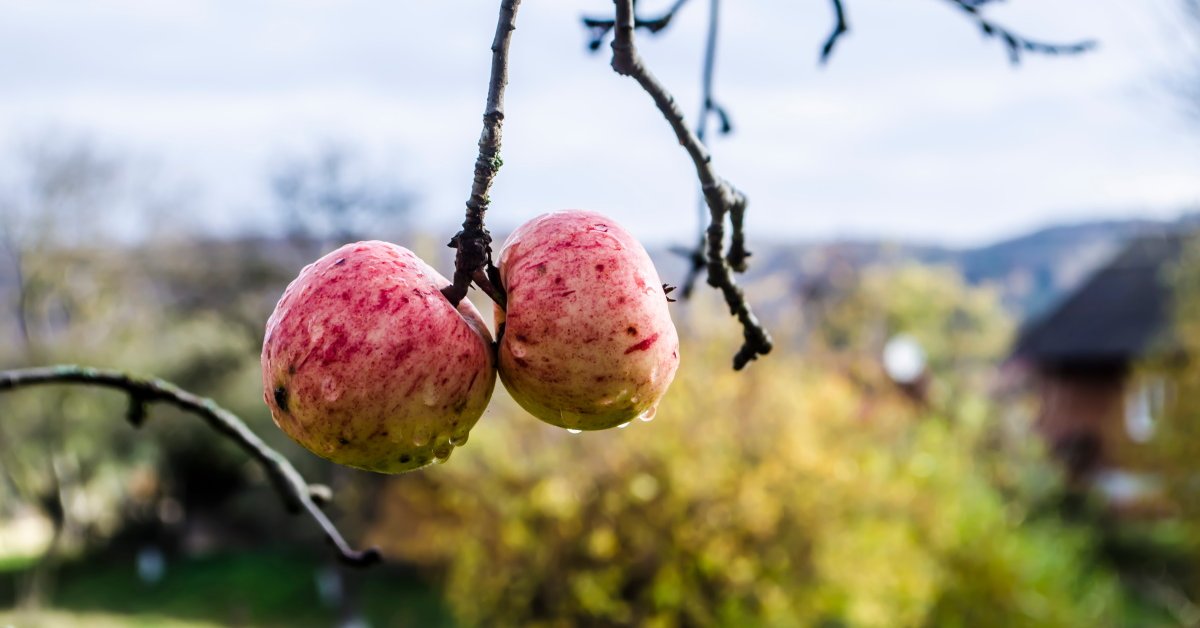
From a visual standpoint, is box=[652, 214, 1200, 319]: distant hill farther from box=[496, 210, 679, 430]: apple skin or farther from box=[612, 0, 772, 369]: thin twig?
box=[496, 210, 679, 430]: apple skin

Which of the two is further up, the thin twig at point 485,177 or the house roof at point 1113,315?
the thin twig at point 485,177

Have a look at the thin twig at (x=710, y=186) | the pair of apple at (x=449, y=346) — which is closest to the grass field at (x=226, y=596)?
the thin twig at (x=710, y=186)

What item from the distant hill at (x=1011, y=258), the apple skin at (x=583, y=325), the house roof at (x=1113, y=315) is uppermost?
the apple skin at (x=583, y=325)

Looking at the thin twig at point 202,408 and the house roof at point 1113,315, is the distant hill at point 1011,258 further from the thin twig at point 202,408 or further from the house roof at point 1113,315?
the thin twig at point 202,408

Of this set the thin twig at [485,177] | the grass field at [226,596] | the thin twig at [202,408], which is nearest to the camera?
the thin twig at [485,177]

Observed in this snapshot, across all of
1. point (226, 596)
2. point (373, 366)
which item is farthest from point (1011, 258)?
point (373, 366)

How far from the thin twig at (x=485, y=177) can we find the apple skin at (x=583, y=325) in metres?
0.05

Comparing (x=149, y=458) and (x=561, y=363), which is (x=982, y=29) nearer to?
(x=561, y=363)

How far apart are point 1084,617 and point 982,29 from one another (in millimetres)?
9607

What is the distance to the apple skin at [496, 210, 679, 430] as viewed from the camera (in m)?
0.96

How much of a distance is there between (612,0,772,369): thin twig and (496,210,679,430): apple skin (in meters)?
0.12

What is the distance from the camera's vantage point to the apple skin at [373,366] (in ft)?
3.03

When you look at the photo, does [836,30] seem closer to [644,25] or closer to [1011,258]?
[644,25]

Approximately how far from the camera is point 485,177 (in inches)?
32.4
